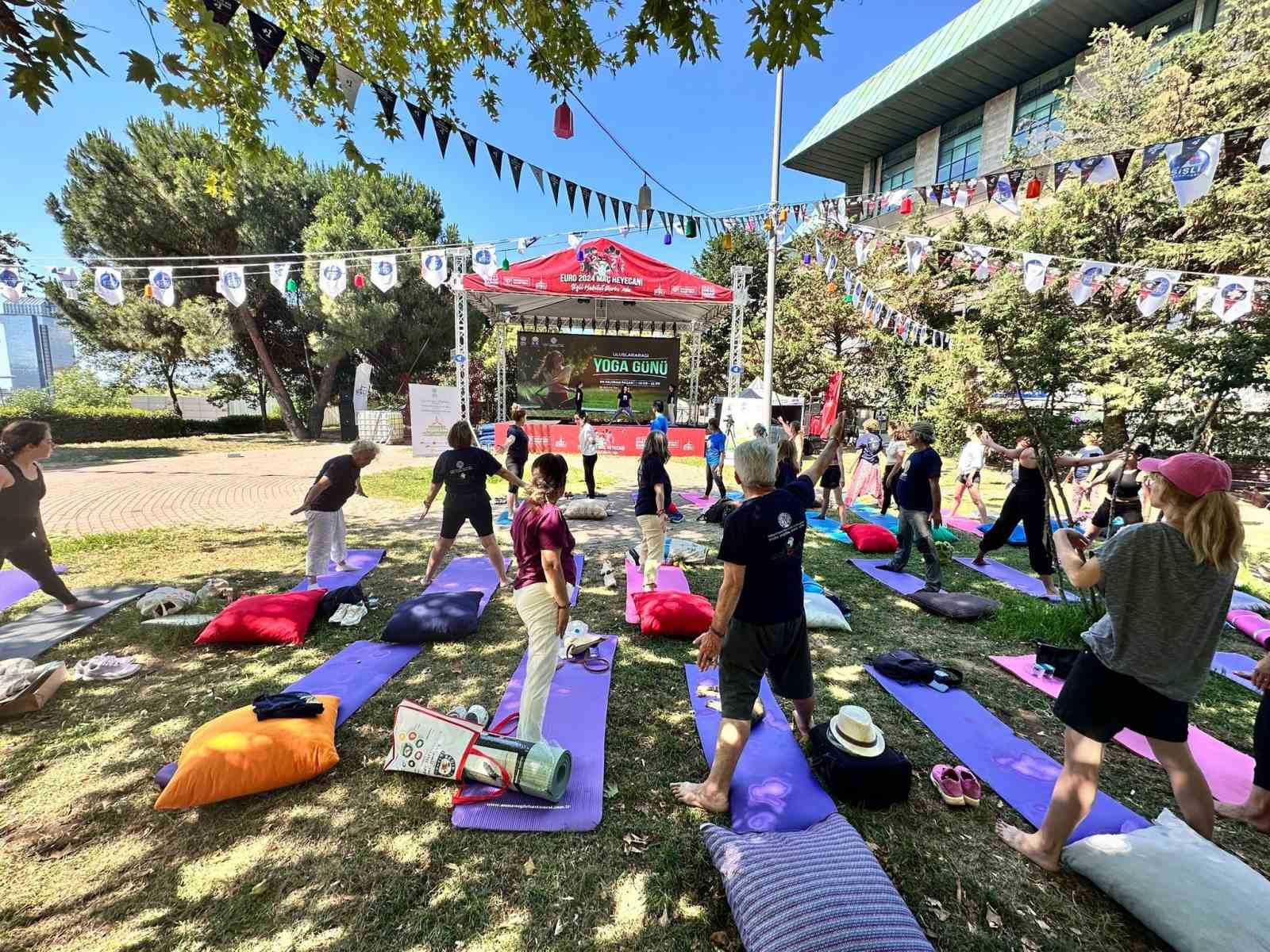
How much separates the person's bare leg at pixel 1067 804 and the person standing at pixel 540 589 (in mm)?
2561

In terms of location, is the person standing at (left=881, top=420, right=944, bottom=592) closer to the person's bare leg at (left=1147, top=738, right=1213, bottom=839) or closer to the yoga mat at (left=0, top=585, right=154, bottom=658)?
the person's bare leg at (left=1147, top=738, right=1213, bottom=839)

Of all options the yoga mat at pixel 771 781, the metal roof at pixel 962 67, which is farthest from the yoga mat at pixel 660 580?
the metal roof at pixel 962 67

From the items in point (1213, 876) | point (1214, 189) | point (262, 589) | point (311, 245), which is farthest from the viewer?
point (311, 245)

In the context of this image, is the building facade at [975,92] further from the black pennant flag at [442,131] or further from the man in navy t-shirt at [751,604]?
the man in navy t-shirt at [751,604]

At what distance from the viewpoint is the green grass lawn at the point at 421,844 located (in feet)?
7.40

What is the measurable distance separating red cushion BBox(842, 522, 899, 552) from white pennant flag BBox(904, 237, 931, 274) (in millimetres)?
6312

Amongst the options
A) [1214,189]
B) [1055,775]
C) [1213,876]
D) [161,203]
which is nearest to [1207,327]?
[1214,189]

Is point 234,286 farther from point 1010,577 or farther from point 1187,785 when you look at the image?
point 1187,785

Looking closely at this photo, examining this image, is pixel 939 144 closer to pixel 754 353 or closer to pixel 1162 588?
pixel 754 353

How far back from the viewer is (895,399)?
23.2 m

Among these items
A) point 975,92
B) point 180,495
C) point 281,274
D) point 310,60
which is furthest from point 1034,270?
point 975,92

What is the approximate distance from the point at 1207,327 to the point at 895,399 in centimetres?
1095

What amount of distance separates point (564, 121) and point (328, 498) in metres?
4.95

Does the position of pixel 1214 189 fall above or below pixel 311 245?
below
